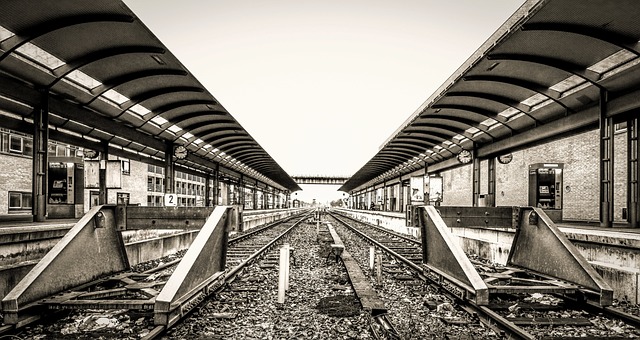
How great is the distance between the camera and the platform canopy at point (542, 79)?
783cm

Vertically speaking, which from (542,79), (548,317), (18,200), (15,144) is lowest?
(548,317)

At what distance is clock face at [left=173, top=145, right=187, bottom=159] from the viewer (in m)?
18.2

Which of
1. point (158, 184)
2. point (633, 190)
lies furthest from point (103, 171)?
point (158, 184)

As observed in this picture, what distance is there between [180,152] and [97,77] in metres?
7.94

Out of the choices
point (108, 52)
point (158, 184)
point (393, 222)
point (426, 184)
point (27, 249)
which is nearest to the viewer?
point (27, 249)

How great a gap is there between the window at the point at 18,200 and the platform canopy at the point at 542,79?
24245 millimetres

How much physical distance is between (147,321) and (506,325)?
14.8ft

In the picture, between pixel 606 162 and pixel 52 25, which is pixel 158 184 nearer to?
pixel 52 25

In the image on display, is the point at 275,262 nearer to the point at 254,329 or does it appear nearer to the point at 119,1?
the point at 254,329

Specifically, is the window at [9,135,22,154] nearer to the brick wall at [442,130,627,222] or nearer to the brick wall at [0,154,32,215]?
the brick wall at [0,154,32,215]

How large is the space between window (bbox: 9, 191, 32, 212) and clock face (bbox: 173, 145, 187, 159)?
48.3 feet

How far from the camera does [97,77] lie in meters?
10.5

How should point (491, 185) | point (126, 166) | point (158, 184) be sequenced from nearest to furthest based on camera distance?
point (491, 185) < point (126, 166) < point (158, 184)

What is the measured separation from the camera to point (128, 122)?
14086 millimetres
